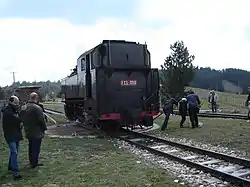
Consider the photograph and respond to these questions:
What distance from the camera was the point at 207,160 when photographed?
9.77 metres

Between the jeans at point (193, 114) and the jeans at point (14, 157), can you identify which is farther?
the jeans at point (193, 114)

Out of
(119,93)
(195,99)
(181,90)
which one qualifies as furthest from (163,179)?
(181,90)

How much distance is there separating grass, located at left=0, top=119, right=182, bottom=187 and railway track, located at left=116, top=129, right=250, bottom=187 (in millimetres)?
837

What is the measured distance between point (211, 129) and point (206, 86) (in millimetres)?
94128

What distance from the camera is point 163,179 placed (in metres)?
7.71

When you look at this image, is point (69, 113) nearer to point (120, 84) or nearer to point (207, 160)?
point (120, 84)

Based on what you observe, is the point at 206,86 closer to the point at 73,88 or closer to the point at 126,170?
the point at 73,88

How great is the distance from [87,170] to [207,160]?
308 cm

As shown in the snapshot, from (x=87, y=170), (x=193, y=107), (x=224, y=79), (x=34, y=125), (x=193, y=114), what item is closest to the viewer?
(x=87, y=170)

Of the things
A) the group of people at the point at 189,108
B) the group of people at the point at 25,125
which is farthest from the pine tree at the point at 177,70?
the group of people at the point at 25,125

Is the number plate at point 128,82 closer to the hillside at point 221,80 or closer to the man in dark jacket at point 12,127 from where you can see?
the man in dark jacket at point 12,127

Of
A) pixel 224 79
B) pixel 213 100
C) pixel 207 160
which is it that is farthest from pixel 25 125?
pixel 224 79

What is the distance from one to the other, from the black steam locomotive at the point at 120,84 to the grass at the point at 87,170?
2924mm

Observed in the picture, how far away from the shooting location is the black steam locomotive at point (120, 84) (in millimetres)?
15227
